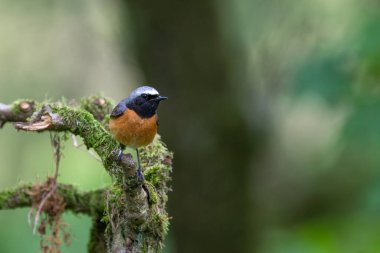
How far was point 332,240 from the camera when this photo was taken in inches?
377

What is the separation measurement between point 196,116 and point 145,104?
12.3ft

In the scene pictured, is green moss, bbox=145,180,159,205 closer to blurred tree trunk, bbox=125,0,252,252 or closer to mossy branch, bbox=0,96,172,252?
mossy branch, bbox=0,96,172,252

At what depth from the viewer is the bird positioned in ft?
14.9

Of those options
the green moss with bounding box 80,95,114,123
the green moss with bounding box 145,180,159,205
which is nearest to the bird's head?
the green moss with bounding box 80,95,114,123

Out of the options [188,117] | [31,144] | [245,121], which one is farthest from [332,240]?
[31,144]

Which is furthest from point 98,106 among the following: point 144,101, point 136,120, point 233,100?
point 233,100

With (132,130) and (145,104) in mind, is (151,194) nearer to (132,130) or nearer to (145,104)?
(132,130)

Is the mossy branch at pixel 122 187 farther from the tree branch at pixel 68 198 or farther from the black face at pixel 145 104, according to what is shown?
the tree branch at pixel 68 198

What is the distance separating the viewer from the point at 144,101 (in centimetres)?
490

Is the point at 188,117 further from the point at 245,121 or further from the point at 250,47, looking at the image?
the point at 250,47

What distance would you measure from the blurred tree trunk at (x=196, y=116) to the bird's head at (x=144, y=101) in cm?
370

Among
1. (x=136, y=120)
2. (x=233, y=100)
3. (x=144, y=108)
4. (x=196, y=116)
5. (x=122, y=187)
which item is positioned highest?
(x=233, y=100)

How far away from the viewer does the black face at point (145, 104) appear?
189 inches

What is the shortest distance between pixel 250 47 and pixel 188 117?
228cm
